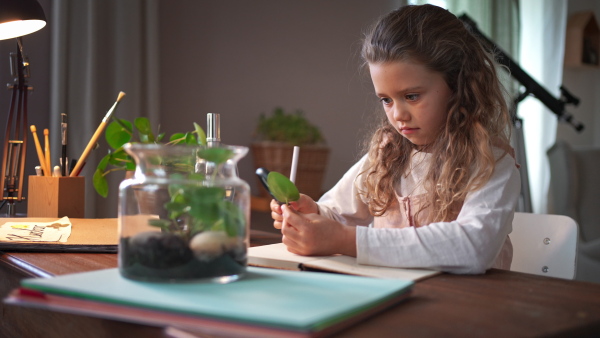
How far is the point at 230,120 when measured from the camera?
2.78m

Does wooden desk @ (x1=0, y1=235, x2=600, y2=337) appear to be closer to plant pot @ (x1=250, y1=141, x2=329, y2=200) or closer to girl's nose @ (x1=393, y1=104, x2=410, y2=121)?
girl's nose @ (x1=393, y1=104, x2=410, y2=121)

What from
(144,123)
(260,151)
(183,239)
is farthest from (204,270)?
(260,151)

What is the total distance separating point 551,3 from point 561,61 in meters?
0.40

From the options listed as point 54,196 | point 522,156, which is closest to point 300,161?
point 522,156

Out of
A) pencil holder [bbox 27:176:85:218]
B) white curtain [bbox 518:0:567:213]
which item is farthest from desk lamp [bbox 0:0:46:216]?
white curtain [bbox 518:0:567:213]

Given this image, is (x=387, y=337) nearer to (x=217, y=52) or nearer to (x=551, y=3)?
(x=217, y=52)

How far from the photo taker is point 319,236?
0.86 m

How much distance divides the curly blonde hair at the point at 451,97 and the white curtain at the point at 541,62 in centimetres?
323

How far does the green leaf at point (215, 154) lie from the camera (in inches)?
23.0

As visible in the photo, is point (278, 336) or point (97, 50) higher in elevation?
point (97, 50)

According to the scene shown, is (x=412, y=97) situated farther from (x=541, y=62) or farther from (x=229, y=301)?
(x=541, y=62)

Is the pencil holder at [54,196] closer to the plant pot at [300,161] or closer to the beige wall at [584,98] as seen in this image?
the plant pot at [300,161]

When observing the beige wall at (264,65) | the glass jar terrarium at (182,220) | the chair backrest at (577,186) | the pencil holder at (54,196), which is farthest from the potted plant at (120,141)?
the chair backrest at (577,186)

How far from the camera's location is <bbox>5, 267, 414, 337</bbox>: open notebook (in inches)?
18.1
